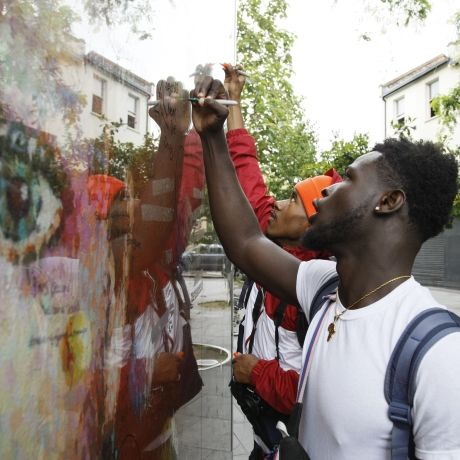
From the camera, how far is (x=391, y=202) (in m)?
1.42

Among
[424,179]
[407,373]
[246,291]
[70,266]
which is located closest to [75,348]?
[70,266]

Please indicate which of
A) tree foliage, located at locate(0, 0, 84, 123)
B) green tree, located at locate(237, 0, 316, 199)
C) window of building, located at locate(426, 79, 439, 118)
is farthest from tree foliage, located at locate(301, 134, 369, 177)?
window of building, located at locate(426, 79, 439, 118)

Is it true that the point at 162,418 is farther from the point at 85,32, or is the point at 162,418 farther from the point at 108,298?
the point at 85,32

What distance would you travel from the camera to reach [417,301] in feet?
4.08

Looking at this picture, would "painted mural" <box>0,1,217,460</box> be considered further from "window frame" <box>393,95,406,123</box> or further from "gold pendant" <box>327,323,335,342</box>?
"window frame" <box>393,95,406,123</box>

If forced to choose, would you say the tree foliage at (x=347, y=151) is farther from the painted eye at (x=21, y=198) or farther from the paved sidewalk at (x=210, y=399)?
the painted eye at (x=21, y=198)

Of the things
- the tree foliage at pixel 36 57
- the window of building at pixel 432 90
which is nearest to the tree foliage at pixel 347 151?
the tree foliage at pixel 36 57

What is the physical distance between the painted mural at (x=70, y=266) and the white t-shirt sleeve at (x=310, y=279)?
470mm

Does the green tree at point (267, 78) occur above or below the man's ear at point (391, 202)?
above

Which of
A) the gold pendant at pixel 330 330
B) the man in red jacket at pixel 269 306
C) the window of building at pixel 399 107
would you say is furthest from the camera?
the window of building at pixel 399 107

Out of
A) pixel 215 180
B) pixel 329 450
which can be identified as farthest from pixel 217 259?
pixel 329 450

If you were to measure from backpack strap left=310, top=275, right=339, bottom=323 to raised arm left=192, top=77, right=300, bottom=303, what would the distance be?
0.39ft

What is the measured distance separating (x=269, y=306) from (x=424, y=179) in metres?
1.00

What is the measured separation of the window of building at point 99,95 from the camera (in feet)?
2.88
